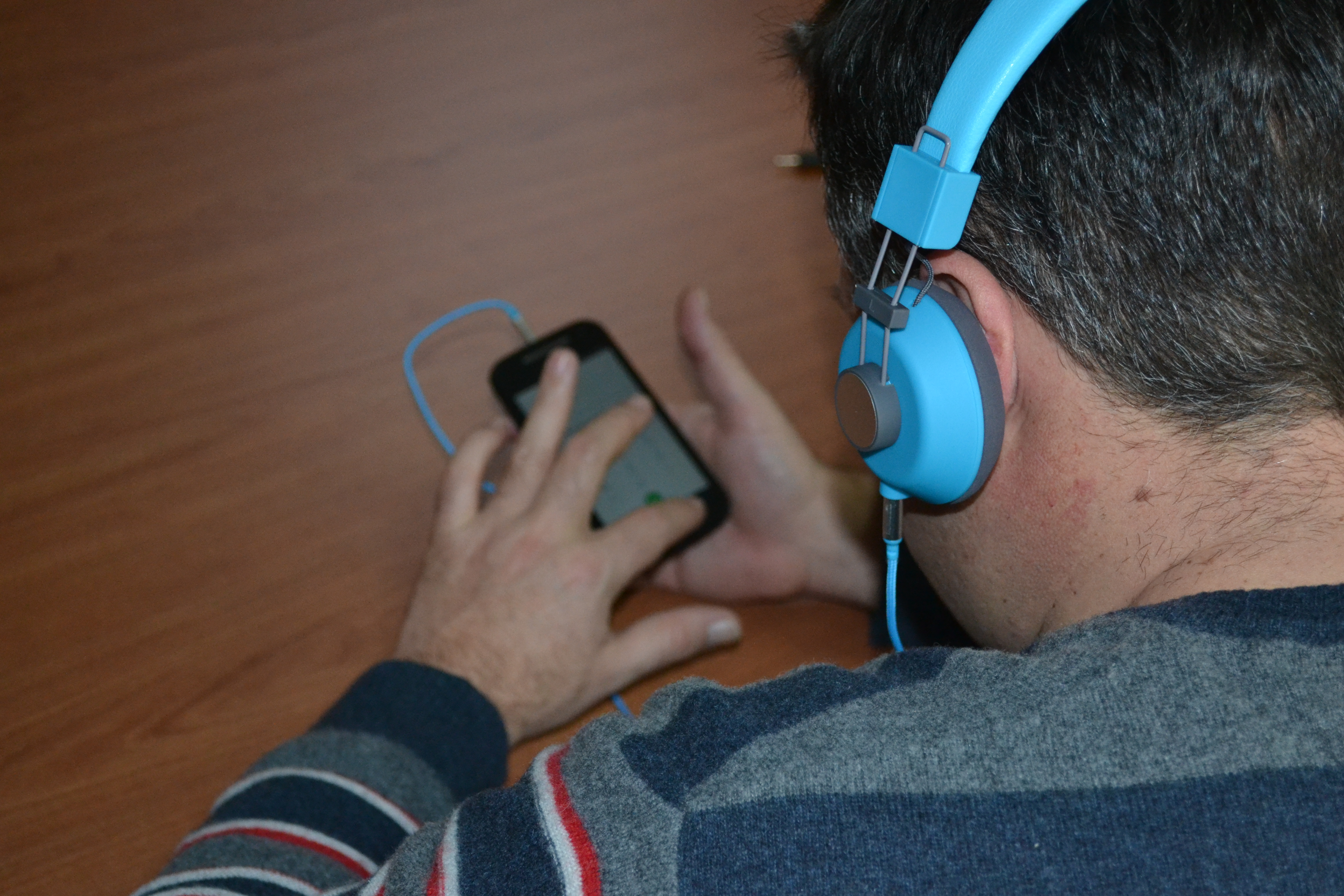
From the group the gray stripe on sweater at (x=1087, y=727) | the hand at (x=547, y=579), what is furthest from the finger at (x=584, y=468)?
the gray stripe on sweater at (x=1087, y=727)

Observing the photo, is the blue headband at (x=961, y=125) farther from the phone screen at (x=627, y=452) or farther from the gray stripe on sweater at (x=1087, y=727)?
the phone screen at (x=627, y=452)

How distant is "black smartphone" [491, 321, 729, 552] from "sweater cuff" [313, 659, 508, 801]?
226 millimetres

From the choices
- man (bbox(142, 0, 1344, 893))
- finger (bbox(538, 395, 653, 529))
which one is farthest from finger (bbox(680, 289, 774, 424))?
man (bbox(142, 0, 1344, 893))

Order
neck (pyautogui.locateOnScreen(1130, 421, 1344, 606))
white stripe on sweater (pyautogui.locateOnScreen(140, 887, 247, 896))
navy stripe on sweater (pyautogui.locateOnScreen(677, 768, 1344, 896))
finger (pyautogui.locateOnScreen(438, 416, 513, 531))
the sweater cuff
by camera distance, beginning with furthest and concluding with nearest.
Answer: finger (pyautogui.locateOnScreen(438, 416, 513, 531)) → the sweater cuff → white stripe on sweater (pyautogui.locateOnScreen(140, 887, 247, 896)) → neck (pyautogui.locateOnScreen(1130, 421, 1344, 606)) → navy stripe on sweater (pyautogui.locateOnScreen(677, 768, 1344, 896))

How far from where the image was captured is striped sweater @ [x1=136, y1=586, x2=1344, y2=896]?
0.46 meters

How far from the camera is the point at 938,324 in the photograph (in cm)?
60

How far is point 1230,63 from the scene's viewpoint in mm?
530

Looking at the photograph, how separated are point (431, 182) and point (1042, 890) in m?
0.91

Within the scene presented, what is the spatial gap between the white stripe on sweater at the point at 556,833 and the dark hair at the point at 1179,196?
0.35 m

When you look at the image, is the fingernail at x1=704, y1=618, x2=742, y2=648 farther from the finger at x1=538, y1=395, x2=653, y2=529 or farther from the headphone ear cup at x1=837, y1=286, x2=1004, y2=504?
the headphone ear cup at x1=837, y1=286, x2=1004, y2=504

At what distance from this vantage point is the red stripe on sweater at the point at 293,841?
0.74 m

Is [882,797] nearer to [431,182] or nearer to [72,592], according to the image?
[72,592]

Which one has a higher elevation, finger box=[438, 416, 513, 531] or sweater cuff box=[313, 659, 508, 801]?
finger box=[438, 416, 513, 531]

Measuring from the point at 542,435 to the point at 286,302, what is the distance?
29 centimetres
